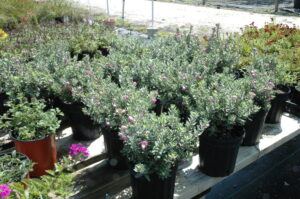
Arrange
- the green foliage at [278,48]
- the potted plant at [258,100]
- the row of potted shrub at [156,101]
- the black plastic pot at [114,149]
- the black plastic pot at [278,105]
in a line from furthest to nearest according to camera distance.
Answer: the green foliage at [278,48] < the black plastic pot at [278,105] < the potted plant at [258,100] < the black plastic pot at [114,149] < the row of potted shrub at [156,101]

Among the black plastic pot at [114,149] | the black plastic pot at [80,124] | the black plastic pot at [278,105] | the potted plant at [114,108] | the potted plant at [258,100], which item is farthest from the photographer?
the black plastic pot at [278,105]

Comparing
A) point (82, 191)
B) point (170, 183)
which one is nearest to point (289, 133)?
point (170, 183)

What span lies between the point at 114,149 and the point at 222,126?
0.91 m

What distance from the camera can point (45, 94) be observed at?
9.53ft

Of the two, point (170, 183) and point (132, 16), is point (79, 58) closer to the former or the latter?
point (170, 183)

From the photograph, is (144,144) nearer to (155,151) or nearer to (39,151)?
(155,151)

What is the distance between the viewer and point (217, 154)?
229cm

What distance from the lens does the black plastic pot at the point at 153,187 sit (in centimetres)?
189

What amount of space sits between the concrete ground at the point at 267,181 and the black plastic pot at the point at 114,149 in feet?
4.50

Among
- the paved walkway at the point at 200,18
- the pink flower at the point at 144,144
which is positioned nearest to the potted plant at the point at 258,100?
the pink flower at the point at 144,144

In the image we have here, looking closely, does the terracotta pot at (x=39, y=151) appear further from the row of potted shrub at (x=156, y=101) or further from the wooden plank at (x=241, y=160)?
the wooden plank at (x=241, y=160)

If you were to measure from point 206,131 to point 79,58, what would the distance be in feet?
10.6

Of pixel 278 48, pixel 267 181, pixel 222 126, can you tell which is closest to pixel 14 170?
pixel 222 126

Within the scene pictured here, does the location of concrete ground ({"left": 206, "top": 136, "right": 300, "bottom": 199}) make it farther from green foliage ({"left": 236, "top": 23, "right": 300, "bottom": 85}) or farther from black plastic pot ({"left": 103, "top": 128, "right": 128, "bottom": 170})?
black plastic pot ({"left": 103, "top": 128, "right": 128, "bottom": 170})
